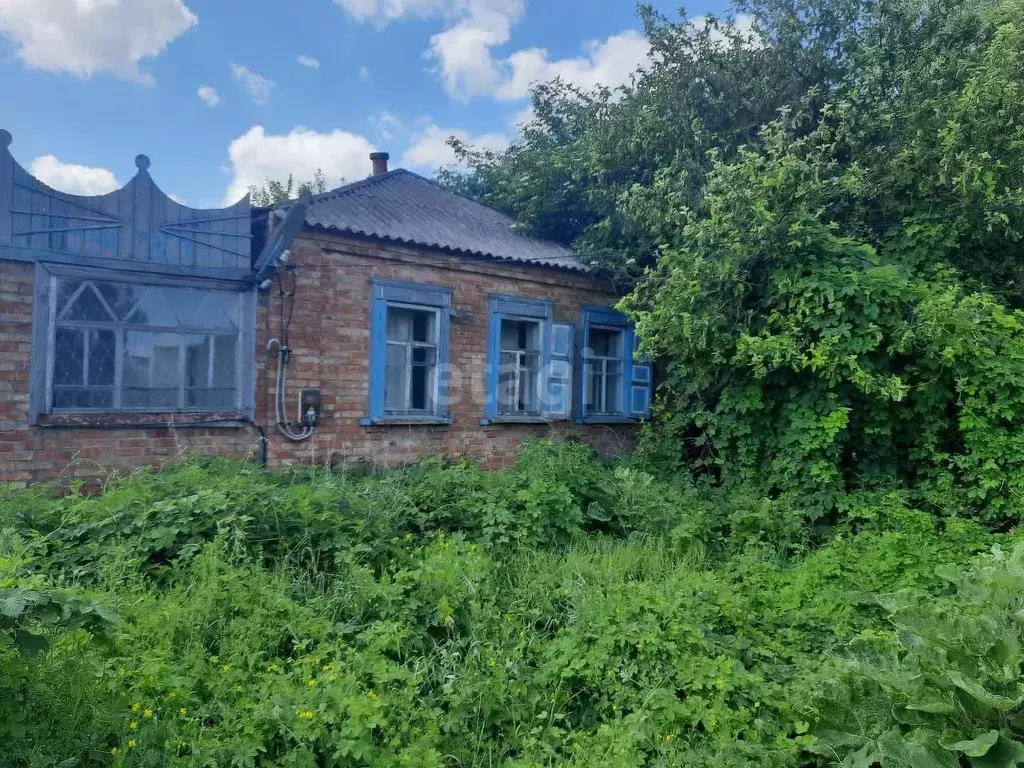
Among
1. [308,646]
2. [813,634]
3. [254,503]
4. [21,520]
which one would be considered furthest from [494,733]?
[21,520]

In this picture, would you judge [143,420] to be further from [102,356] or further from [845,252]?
[845,252]

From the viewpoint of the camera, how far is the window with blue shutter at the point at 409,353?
7707 mm

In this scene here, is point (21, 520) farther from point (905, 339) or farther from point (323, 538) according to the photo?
point (905, 339)

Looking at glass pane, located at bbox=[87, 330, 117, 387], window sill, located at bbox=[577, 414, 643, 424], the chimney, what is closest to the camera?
glass pane, located at bbox=[87, 330, 117, 387]

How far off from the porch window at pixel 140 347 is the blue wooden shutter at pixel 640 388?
17.8 ft

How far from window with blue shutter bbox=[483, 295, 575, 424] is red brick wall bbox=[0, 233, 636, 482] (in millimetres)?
181

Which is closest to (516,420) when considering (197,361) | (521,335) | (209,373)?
(521,335)

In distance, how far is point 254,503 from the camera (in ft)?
16.5

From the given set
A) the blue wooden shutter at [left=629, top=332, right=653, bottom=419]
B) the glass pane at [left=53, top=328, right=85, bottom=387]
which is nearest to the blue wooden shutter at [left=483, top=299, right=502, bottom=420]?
the blue wooden shutter at [left=629, top=332, right=653, bottom=419]

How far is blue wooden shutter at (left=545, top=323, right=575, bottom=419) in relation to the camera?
9.20 metres

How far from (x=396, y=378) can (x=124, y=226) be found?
10.2 ft

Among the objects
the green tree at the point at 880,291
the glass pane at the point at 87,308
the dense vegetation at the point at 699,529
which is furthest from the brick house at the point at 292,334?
the green tree at the point at 880,291

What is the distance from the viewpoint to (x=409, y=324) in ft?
26.8

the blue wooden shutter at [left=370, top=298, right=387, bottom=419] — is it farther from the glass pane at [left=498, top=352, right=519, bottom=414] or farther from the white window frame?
the glass pane at [left=498, top=352, right=519, bottom=414]
